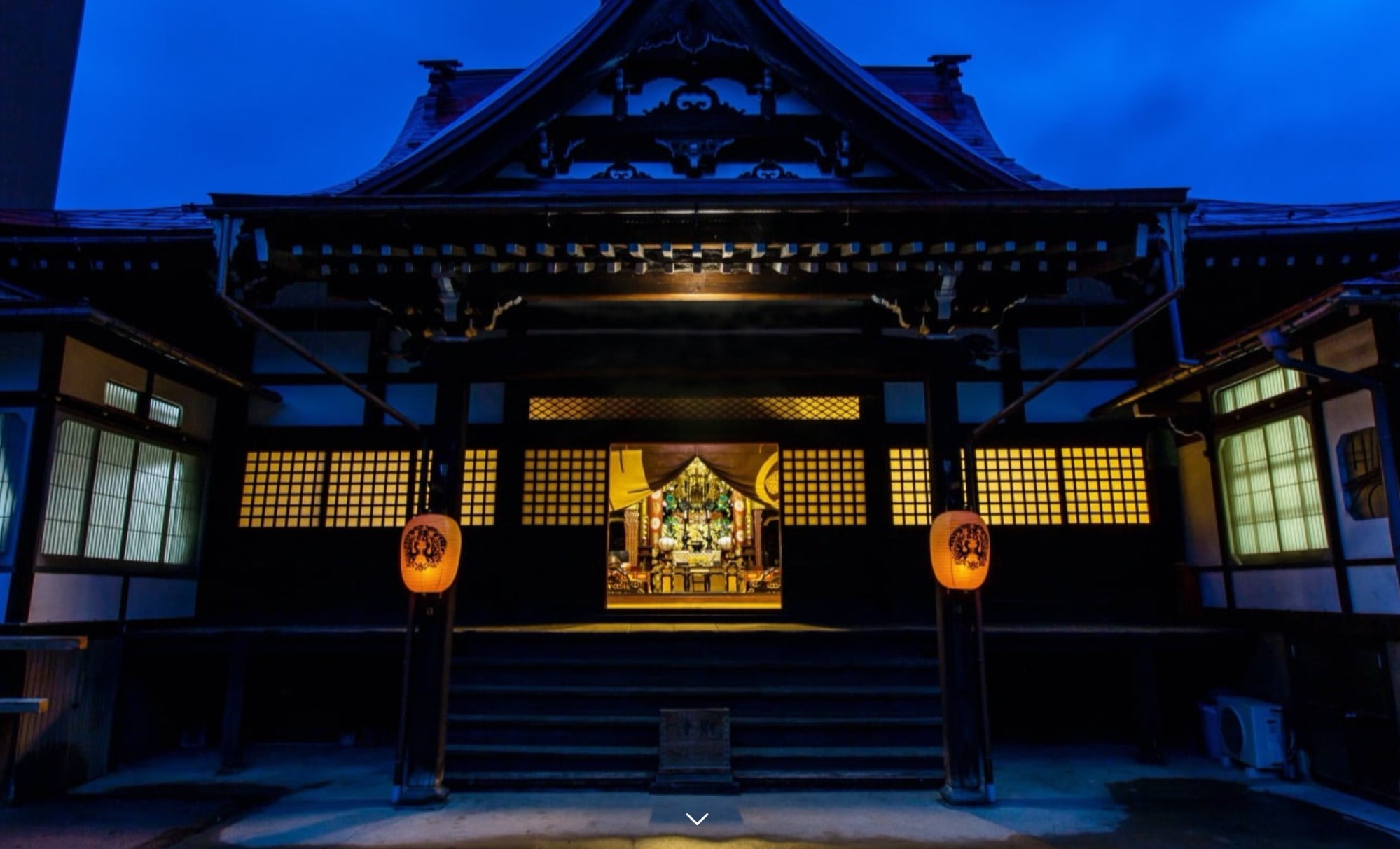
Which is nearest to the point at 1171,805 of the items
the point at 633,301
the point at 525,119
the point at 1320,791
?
the point at 1320,791

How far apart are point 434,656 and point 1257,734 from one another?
8.60 metres

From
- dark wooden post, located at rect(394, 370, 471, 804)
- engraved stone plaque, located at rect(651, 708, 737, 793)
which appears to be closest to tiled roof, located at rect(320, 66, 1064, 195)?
dark wooden post, located at rect(394, 370, 471, 804)

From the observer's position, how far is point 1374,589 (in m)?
7.27

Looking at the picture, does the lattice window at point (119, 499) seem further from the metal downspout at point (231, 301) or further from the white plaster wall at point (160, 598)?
the metal downspout at point (231, 301)

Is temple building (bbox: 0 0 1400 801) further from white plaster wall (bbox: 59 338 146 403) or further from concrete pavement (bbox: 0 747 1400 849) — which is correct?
concrete pavement (bbox: 0 747 1400 849)

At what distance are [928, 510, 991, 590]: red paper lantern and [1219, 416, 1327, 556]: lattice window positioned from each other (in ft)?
12.4

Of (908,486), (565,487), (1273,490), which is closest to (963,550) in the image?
(908,486)

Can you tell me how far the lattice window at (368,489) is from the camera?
10.5m

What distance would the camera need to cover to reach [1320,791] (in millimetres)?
7574

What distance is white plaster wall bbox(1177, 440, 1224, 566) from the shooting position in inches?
380

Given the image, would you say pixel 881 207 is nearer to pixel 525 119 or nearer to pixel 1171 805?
pixel 525 119

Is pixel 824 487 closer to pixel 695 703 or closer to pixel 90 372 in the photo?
pixel 695 703

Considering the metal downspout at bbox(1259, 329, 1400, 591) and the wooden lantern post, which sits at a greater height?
the metal downspout at bbox(1259, 329, 1400, 591)

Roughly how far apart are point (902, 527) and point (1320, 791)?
16.1ft
